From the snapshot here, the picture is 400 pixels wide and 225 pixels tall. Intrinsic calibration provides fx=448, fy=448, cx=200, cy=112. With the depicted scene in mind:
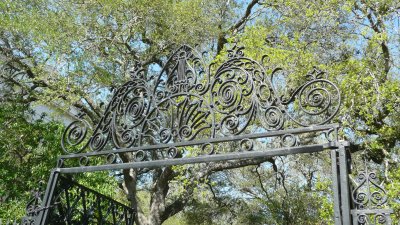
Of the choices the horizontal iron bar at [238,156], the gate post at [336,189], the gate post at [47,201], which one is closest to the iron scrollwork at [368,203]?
the gate post at [336,189]

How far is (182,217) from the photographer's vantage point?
16984 millimetres

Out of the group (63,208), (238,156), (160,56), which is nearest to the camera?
(238,156)

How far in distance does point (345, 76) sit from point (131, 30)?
570 centimetres

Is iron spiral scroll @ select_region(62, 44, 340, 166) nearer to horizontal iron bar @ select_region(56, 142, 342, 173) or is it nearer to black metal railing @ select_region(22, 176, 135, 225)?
horizontal iron bar @ select_region(56, 142, 342, 173)

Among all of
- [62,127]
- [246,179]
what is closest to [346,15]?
[62,127]

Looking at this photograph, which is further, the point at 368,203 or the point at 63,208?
the point at 63,208

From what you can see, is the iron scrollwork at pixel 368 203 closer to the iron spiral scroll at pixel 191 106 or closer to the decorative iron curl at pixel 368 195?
the decorative iron curl at pixel 368 195

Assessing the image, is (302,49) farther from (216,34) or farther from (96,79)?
(96,79)

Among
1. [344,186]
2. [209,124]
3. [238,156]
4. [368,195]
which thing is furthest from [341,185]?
[209,124]

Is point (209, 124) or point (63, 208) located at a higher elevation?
point (209, 124)

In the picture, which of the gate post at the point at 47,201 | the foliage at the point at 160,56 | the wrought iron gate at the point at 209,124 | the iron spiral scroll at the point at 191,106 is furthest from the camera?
the foliage at the point at 160,56

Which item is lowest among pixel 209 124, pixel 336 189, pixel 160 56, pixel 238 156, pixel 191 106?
pixel 336 189

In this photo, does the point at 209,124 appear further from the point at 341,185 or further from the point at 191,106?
the point at 341,185

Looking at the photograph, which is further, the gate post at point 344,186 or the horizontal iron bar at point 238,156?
the horizontal iron bar at point 238,156
